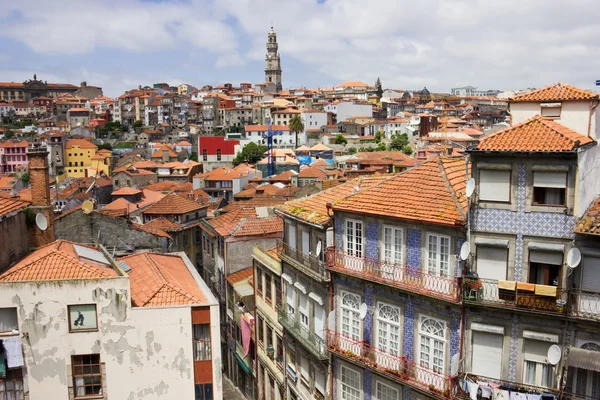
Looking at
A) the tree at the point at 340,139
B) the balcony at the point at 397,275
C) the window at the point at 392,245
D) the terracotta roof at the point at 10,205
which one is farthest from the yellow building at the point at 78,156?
the window at the point at 392,245

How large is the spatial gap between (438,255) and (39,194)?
1689cm

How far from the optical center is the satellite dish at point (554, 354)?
53.6ft

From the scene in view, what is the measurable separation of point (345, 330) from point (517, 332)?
7323 millimetres

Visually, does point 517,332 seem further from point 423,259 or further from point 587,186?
point 587,186

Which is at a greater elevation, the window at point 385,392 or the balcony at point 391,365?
the balcony at point 391,365

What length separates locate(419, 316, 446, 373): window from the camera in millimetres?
19047

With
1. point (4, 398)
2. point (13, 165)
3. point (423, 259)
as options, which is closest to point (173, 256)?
point (4, 398)

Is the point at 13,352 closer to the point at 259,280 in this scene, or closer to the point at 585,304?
the point at 259,280

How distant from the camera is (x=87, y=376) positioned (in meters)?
18.9

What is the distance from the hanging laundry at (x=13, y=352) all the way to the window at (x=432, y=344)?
13836 millimetres

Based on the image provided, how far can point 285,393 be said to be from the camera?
28219mm

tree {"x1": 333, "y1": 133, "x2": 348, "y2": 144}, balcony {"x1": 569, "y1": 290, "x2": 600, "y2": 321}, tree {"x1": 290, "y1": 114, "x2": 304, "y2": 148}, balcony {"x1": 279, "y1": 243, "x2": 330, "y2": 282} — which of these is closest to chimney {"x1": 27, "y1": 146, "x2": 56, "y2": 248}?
balcony {"x1": 279, "y1": 243, "x2": 330, "y2": 282}

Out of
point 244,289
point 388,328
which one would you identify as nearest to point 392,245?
point 388,328

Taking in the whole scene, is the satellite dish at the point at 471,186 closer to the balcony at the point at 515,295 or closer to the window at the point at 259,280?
the balcony at the point at 515,295
